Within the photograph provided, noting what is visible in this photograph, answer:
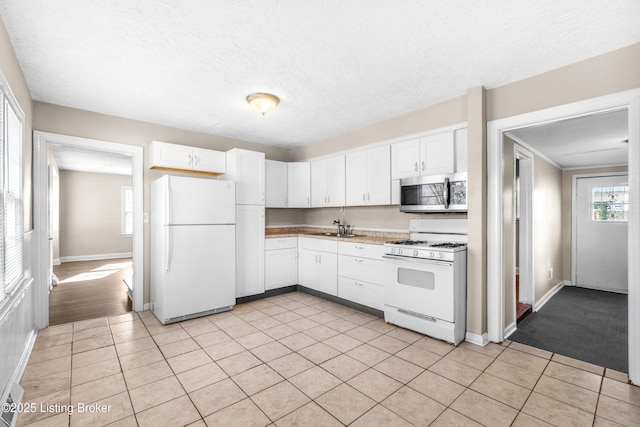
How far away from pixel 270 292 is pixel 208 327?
1.31 metres

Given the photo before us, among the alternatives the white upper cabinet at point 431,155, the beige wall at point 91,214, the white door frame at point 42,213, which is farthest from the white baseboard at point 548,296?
the beige wall at point 91,214

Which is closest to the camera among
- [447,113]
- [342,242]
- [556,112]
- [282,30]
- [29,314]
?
[282,30]

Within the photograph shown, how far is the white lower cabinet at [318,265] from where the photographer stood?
13.7ft

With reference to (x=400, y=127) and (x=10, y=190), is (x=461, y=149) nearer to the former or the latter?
(x=400, y=127)

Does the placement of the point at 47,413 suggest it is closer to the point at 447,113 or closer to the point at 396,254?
the point at 396,254

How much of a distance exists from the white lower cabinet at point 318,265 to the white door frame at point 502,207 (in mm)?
1916

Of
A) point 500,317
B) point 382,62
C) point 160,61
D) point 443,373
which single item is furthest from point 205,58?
point 500,317

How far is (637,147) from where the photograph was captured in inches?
85.0

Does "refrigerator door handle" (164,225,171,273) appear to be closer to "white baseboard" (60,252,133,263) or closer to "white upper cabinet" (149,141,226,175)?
"white upper cabinet" (149,141,226,175)

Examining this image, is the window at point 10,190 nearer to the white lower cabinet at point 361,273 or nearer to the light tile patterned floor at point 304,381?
the light tile patterned floor at point 304,381

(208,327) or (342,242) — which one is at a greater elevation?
(342,242)

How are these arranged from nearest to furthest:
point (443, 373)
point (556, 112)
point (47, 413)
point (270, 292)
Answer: point (47, 413), point (443, 373), point (556, 112), point (270, 292)

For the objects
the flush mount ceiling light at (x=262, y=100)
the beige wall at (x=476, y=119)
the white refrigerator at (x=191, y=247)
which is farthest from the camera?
the white refrigerator at (x=191, y=247)

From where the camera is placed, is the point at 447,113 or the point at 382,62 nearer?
the point at 382,62
